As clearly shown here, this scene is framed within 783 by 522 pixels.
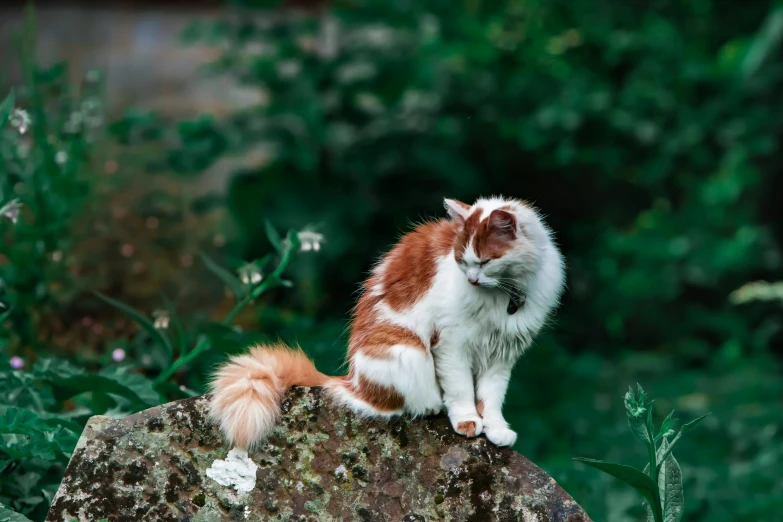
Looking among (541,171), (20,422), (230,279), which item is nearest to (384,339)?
(230,279)

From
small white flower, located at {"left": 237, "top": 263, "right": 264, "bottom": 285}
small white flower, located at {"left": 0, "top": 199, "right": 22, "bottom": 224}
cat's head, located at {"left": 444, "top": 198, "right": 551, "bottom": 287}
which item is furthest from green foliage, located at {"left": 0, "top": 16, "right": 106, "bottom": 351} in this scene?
cat's head, located at {"left": 444, "top": 198, "right": 551, "bottom": 287}

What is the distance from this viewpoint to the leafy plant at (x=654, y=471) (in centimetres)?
237

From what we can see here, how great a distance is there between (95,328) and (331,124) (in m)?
2.31

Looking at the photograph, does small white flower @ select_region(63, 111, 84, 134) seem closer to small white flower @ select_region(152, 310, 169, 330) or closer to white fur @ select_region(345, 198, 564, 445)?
small white flower @ select_region(152, 310, 169, 330)

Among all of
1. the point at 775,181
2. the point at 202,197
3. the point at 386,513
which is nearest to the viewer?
the point at 386,513

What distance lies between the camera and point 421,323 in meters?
2.58

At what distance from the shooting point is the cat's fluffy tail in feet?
8.12

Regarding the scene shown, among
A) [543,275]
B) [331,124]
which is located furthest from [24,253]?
[331,124]

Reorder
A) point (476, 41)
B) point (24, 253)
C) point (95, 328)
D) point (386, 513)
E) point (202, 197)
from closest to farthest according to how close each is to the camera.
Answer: point (386, 513) < point (24, 253) < point (95, 328) < point (202, 197) < point (476, 41)

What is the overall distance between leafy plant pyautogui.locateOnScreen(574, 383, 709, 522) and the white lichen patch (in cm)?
93

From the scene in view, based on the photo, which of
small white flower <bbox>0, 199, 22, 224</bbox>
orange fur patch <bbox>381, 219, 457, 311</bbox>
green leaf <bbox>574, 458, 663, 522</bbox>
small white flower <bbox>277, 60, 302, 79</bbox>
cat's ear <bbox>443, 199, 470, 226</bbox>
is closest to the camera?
green leaf <bbox>574, 458, 663, 522</bbox>

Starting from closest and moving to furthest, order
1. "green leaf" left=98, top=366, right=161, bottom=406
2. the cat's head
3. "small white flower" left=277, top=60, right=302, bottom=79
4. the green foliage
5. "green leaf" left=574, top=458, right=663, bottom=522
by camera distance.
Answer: "green leaf" left=574, top=458, right=663, bottom=522
the cat's head
"green leaf" left=98, top=366, right=161, bottom=406
the green foliage
"small white flower" left=277, top=60, right=302, bottom=79

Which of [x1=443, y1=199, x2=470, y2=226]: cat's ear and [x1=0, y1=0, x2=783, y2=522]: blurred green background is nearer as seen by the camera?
[x1=443, y1=199, x2=470, y2=226]: cat's ear

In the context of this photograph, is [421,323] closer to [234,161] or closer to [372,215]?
[372,215]
